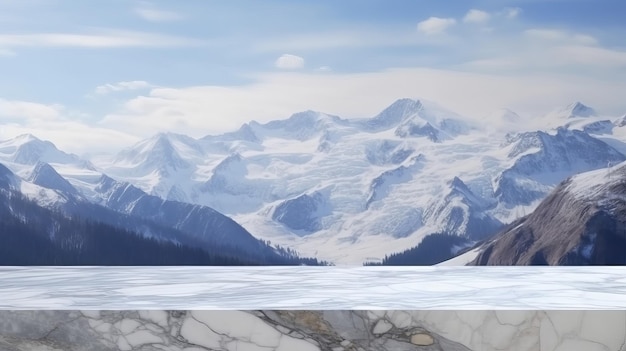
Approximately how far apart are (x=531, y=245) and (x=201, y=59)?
1.75m

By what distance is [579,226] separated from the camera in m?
4.39

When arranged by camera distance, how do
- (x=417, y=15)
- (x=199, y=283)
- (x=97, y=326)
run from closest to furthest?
(x=97, y=326), (x=199, y=283), (x=417, y=15)

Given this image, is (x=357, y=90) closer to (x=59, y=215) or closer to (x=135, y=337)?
(x=59, y=215)

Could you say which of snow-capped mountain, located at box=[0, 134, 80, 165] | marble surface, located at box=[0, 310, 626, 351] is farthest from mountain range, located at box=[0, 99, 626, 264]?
marble surface, located at box=[0, 310, 626, 351]

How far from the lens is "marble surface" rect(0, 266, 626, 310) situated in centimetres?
222

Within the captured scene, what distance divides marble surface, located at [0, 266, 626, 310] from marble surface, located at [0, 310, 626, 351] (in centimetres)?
4

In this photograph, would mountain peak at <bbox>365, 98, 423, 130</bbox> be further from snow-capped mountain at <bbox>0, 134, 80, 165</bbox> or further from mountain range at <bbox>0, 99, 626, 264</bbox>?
snow-capped mountain at <bbox>0, 134, 80, 165</bbox>

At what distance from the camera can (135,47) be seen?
4418 millimetres

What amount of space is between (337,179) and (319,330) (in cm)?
249

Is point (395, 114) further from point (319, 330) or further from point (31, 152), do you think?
point (319, 330)

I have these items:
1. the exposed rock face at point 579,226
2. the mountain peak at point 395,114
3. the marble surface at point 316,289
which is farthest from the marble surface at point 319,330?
the mountain peak at point 395,114

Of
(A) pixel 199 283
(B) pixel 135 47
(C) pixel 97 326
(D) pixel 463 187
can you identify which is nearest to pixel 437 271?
(A) pixel 199 283

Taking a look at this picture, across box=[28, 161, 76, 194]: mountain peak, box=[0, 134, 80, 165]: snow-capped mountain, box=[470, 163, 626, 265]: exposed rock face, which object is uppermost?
box=[0, 134, 80, 165]: snow-capped mountain

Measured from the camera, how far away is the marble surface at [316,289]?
2.22 meters
